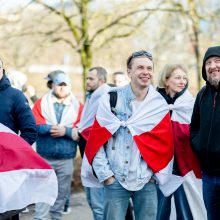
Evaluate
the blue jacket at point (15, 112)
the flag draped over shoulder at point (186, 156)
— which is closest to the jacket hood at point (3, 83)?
the blue jacket at point (15, 112)

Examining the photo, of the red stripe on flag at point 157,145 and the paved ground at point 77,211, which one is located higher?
the red stripe on flag at point 157,145

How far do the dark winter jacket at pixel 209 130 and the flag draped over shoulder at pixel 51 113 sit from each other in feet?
7.90

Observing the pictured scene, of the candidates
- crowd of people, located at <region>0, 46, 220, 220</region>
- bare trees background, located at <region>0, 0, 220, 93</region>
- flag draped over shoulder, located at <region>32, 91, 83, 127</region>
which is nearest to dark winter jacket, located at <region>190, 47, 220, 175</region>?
crowd of people, located at <region>0, 46, 220, 220</region>

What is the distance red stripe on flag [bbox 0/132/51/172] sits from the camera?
4438 millimetres

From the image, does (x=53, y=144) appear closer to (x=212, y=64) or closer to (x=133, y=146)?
(x=133, y=146)

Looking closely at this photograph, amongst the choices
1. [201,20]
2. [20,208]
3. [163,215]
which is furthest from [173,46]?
[20,208]

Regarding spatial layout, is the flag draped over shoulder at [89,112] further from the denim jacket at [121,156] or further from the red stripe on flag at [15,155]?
the red stripe on flag at [15,155]

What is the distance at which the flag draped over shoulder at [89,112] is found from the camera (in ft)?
22.4

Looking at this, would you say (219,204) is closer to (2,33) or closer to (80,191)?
(80,191)

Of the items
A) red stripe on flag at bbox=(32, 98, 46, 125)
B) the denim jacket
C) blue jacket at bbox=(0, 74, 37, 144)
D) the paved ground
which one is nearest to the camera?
the denim jacket

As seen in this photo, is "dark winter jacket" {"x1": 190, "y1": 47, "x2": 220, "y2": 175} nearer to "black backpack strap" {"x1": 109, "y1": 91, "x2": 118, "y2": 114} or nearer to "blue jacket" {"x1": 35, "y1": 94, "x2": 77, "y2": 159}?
"black backpack strap" {"x1": 109, "y1": 91, "x2": 118, "y2": 114}

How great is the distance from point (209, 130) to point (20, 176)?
1.68 m

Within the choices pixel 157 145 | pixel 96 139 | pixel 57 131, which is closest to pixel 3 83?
pixel 96 139

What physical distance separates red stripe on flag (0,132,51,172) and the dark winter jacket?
4.61 ft
